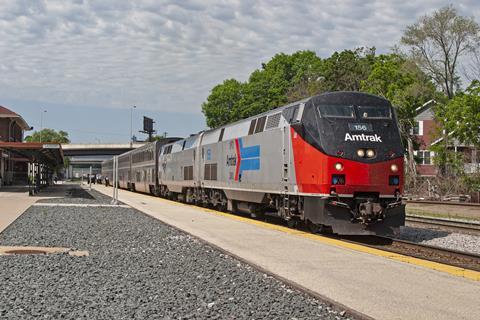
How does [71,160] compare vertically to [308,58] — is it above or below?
below

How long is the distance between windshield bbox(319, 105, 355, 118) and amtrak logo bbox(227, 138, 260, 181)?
12.6 ft

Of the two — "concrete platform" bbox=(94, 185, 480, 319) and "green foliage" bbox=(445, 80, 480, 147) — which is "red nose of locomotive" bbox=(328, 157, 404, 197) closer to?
"concrete platform" bbox=(94, 185, 480, 319)

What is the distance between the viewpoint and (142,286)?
25.8 feet

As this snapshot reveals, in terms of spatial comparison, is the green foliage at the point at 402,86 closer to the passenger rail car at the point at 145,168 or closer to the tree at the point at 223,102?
the passenger rail car at the point at 145,168

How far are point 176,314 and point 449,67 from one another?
50847 millimetres

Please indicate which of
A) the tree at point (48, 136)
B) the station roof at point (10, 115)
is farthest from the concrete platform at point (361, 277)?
the tree at point (48, 136)

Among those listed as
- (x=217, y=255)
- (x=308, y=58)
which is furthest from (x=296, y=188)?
(x=308, y=58)

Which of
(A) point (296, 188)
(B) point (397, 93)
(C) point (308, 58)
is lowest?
(A) point (296, 188)

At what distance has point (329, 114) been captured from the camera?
1389 centimetres

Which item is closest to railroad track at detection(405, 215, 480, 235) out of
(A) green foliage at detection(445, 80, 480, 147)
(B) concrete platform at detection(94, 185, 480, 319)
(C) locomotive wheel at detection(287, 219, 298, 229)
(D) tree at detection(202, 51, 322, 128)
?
(C) locomotive wheel at detection(287, 219, 298, 229)

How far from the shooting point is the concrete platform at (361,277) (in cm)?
665

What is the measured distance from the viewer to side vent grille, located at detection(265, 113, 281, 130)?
52.7 feet

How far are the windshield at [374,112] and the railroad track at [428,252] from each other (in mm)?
3049

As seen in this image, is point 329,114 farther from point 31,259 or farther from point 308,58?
point 308,58
